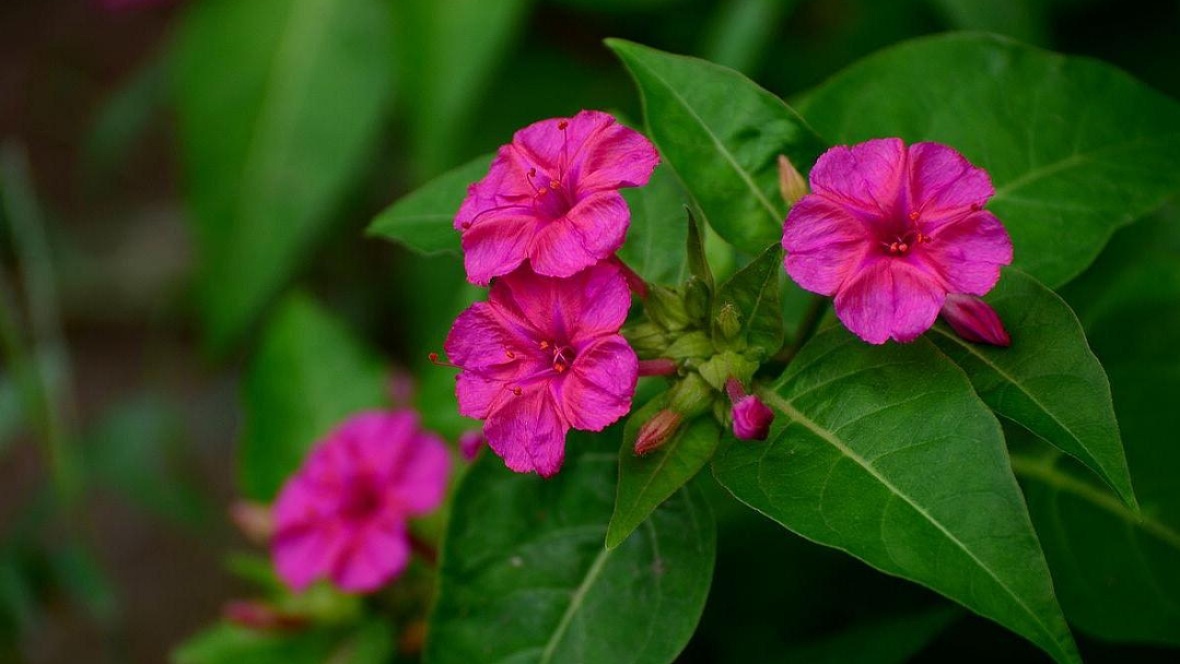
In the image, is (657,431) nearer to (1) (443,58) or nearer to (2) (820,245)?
(2) (820,245)

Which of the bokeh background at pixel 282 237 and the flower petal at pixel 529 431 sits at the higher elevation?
the flower petal at pixel 529 431

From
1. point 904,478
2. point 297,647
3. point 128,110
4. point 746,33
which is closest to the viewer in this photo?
point 904,478

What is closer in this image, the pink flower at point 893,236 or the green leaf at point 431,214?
the pink flower at point 893,236

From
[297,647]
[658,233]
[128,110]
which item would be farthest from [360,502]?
[128,110]

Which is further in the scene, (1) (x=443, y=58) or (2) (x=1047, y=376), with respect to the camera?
(1) (x=443, y=58)

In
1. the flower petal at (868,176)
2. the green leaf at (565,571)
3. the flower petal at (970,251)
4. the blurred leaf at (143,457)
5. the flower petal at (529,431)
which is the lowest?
the blurred leaf at (143,457)

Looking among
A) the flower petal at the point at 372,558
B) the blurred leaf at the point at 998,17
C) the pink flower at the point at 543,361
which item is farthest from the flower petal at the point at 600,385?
the blurred leaf at the point at 998,17

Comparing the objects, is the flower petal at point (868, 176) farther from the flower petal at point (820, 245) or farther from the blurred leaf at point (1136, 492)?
the blurred leaf at point (1136, 492)
